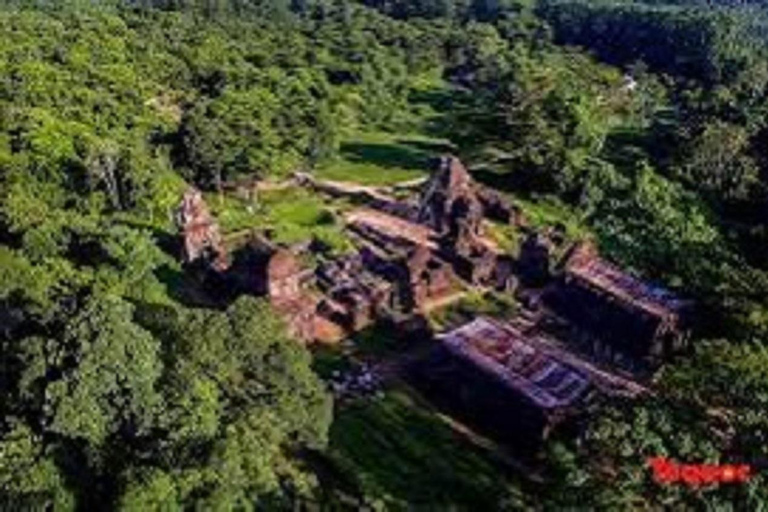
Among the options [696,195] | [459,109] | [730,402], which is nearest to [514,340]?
[730,402]

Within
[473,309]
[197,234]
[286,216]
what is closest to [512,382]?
[473,309]

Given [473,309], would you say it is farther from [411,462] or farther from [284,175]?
[284,175]

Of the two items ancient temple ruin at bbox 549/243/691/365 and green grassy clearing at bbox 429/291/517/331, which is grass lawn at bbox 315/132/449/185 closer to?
green grassy clearing at bbox 429/291/517/331

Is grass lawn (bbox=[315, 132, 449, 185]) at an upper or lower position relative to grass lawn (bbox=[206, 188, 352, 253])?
lower

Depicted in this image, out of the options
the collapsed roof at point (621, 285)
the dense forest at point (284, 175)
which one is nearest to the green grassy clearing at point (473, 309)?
the collapsed roof at point (621, 285)

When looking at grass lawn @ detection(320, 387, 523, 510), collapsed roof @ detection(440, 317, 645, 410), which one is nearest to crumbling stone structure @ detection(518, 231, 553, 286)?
collapsed roof @ detection(440, 317, 645, 410)
